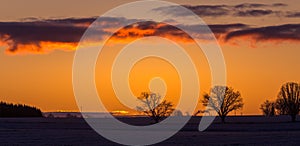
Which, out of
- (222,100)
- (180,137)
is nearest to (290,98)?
(222,100)

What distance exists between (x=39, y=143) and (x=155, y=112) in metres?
80.4

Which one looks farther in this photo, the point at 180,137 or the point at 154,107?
the point at 154,107

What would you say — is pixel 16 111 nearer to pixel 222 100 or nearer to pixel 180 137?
pixel 222 100

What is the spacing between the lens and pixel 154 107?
128875 mm

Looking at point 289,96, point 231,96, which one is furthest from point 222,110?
point 289,96

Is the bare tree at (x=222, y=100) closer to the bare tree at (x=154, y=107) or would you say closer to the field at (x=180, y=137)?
the bare tree at (x=154, y=107)

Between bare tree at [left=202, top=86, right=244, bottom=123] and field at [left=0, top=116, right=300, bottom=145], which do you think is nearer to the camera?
field at [left=0, top=116, right=300, bottom=145]

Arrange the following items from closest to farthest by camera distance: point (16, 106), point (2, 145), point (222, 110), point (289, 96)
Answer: point (2, 145)
point (222, 110)
point (289, 96)
point (16, 106)

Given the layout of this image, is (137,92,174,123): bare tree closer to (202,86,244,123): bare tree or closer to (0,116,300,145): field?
(202,86,244,123): bare tree

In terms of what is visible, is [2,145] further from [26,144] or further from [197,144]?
[197,144]

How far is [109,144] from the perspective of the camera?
156 feet

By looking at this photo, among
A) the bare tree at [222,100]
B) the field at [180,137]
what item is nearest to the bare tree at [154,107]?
the bare tree at [222,100]

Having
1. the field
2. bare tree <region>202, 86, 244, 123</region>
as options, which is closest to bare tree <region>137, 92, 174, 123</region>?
bare tree <region>202, 86, 244, 123</region>

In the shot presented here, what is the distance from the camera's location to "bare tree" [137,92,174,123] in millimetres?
128000
